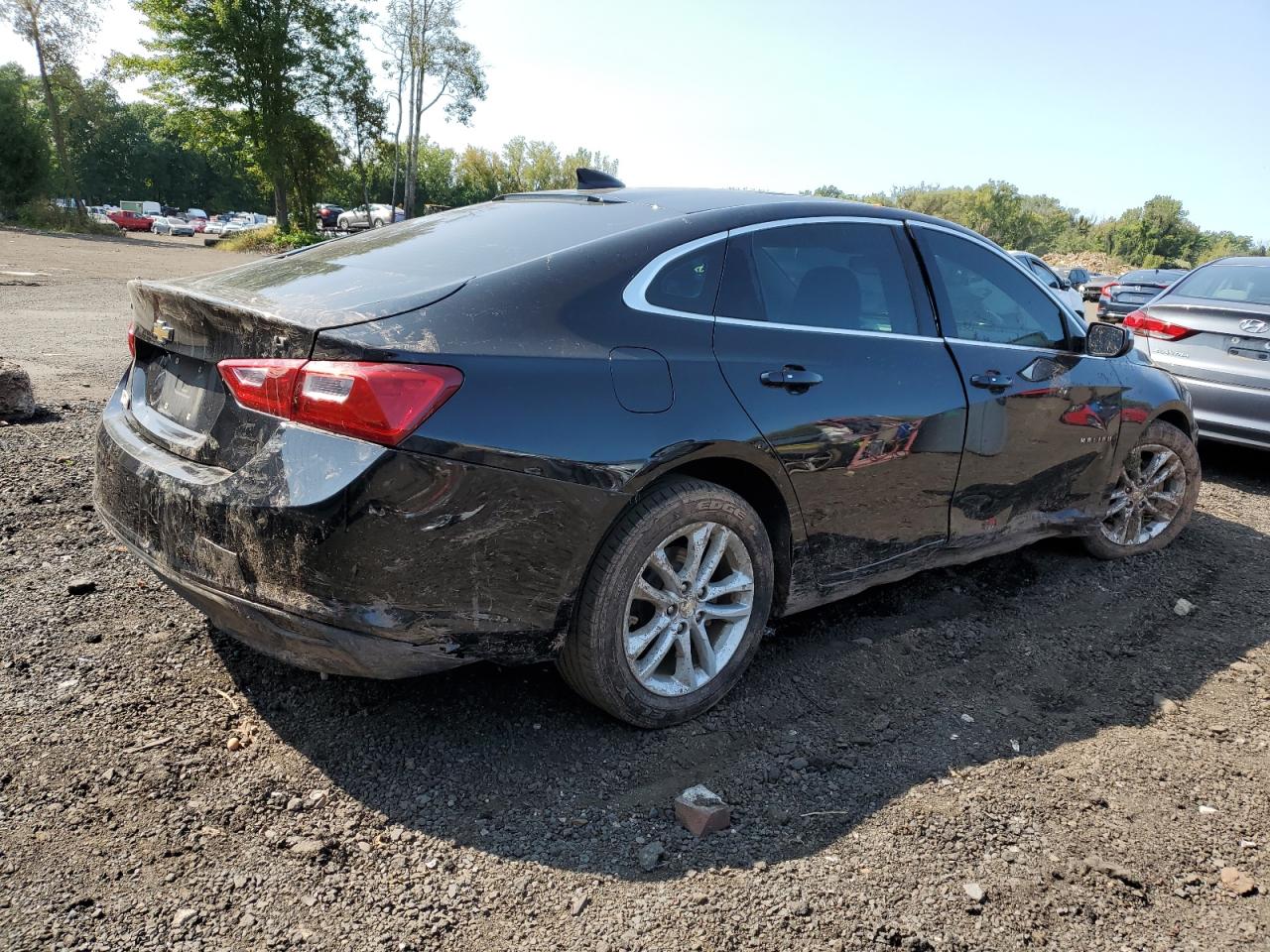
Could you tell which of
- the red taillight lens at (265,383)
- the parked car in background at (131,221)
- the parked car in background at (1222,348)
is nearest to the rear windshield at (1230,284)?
the parked car in background at (1222,348)

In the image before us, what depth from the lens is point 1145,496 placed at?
4887mm

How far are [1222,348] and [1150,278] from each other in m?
14.3

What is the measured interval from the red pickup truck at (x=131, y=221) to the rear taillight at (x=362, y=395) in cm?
6983

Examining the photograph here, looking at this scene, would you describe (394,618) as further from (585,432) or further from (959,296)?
(959,296)

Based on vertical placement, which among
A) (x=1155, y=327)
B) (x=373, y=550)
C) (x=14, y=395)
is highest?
(x=1155, y=327)

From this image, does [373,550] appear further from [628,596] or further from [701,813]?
[701,813]

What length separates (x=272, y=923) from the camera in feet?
6.68

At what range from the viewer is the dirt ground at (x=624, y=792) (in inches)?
83.5

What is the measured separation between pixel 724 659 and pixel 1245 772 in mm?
1731

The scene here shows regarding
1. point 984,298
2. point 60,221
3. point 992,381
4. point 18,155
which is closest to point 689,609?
point 992,381

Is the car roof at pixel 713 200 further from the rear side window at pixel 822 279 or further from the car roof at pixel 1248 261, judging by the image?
the car roof at pixel 1248 261

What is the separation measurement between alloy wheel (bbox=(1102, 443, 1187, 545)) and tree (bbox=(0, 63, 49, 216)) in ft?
167

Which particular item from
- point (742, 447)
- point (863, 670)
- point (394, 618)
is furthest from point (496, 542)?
point (863, 670)

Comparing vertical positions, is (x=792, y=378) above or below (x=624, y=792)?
above
